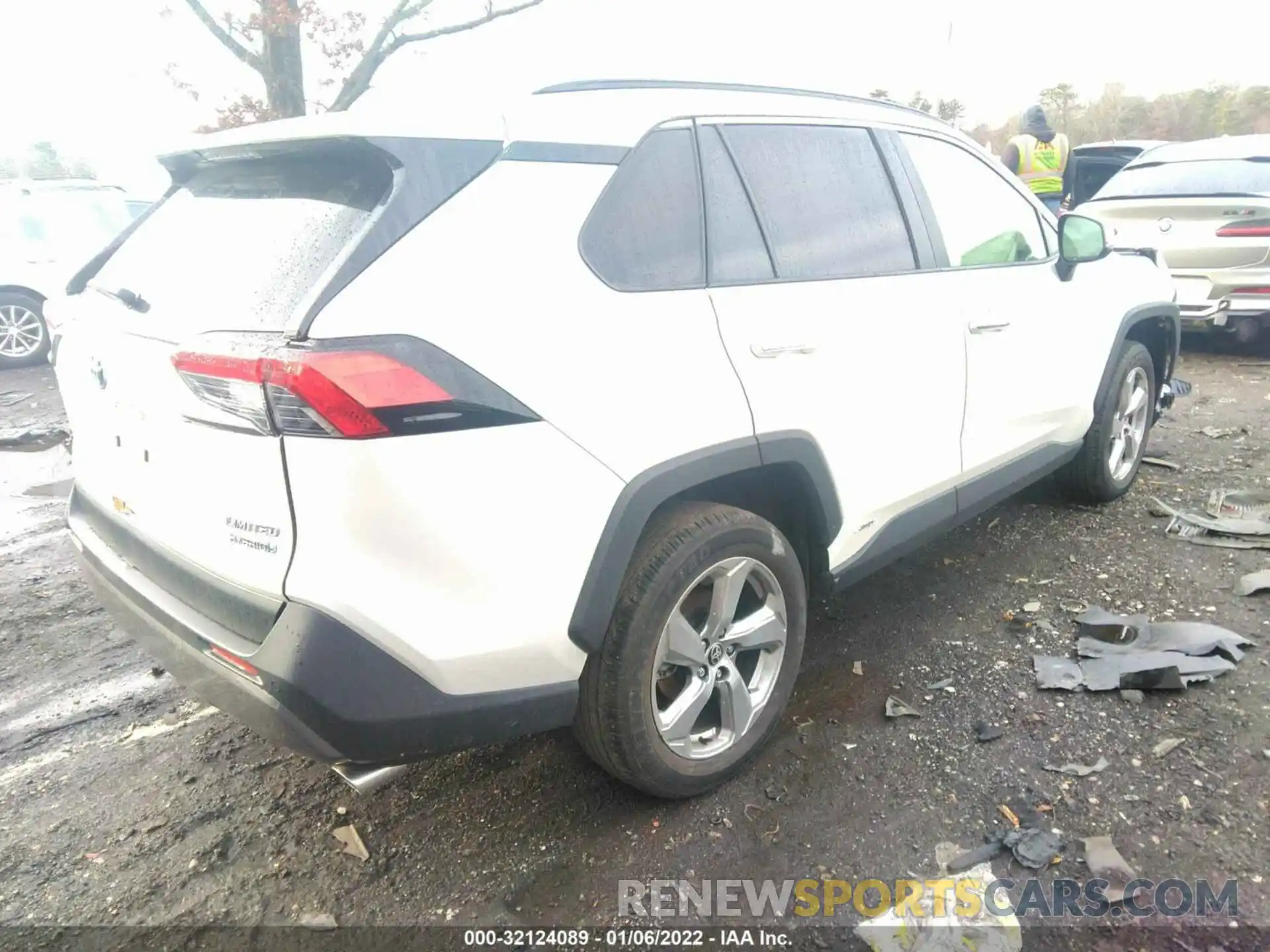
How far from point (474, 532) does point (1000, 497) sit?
242cm

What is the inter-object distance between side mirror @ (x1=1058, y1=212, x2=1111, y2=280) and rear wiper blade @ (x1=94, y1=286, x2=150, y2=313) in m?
3.29

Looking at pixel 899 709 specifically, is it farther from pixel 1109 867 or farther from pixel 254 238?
pixel 254 238

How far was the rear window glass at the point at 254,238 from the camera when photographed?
5.78 ft

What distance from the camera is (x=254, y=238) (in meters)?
1.96

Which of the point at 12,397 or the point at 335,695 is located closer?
the point at 335,695

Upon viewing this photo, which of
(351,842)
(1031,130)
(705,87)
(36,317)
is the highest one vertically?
(705,87)

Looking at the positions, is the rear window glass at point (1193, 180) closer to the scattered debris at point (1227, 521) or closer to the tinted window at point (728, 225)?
the scattered debris at point (1227, 521)

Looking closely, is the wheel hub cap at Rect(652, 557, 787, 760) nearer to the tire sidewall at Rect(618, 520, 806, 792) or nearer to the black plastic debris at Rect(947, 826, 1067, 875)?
the tire sidewall at Rect(618, 520, 806, 792)

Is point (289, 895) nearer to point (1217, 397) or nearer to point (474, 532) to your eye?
point (474, 532)

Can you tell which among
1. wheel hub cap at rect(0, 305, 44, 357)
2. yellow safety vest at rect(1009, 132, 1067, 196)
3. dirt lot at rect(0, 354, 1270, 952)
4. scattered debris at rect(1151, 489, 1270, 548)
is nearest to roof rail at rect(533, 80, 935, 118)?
dirt lot at rect(0, 354, 1270, 952)

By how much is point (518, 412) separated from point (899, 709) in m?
1.73

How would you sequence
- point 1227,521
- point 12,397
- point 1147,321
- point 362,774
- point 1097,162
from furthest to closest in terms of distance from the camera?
point 1097,162 < point 12,397 < point 1147,321 < point 1227,521 < point 362,774

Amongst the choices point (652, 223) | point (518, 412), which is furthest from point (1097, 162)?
point (518, 412)

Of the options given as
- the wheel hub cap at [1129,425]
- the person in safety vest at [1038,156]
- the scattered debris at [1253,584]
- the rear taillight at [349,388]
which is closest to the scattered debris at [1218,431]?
the wheel hub cap at [1129,425]
